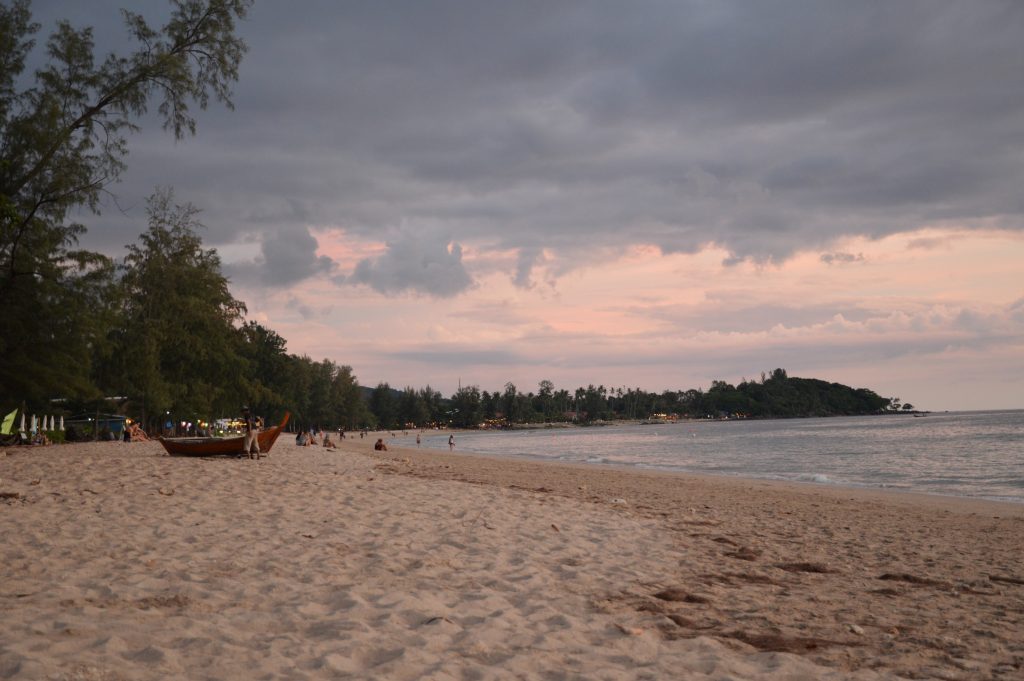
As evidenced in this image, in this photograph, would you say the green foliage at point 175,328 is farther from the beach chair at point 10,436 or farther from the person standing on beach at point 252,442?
the person standing on beach at point 252,442

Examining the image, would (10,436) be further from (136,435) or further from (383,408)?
(383,408)

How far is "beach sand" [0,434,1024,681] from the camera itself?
4750mm

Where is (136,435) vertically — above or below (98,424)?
below

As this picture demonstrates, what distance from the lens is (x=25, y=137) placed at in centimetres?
1694

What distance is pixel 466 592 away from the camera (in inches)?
255

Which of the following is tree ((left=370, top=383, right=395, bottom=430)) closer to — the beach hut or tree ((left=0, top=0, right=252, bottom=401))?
the beach hut

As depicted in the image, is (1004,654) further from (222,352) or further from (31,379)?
(222,352)

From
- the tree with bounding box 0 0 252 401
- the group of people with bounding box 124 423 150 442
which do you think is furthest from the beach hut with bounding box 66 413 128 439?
the tree with bounding box 0 0 252 401

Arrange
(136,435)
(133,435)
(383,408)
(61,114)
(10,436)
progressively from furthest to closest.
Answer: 1. (383,408)
2. (136,435)
3. (133,435)
4. (10,436)
5. (61,114)

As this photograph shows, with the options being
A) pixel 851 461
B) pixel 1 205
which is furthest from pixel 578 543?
pixel 851 461

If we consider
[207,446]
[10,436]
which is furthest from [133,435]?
[207,446]

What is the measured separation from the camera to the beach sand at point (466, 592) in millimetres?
4750

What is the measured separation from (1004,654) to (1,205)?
15.3 meters

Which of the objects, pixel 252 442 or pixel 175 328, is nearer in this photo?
pixel 252 442
